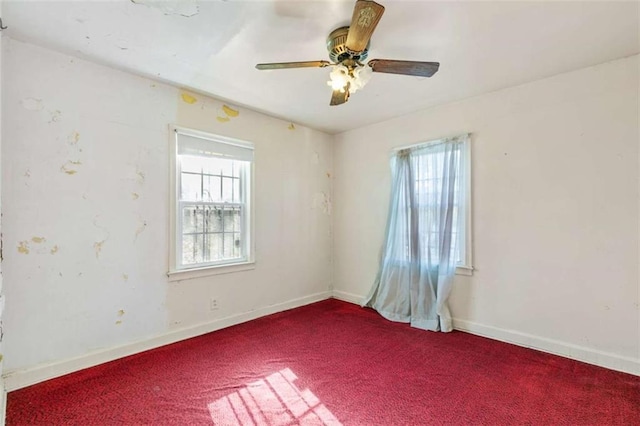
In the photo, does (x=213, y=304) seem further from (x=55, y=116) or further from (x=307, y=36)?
(x=307, y=36)

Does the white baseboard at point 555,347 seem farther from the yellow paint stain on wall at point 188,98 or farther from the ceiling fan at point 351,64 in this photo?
the yellow paint stain on wall at point 188,98

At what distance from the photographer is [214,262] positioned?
3230mm

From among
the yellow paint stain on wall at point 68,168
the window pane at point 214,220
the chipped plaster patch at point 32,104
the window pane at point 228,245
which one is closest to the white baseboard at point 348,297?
the window pane at point 228,245

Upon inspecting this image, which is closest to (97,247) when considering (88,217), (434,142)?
(88,217)

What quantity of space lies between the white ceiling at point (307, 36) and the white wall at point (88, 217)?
27cm

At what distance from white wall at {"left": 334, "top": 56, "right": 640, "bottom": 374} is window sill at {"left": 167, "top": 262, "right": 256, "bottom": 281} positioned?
230 cm

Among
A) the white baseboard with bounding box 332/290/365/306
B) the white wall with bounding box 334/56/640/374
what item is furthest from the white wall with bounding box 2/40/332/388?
the white wall with bounding box 334/56/640/374

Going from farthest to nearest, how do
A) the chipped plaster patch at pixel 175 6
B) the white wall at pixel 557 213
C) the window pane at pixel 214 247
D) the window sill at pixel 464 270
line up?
the window pane at pixel 214 247 < the window sill at pixel 464 270 < the white wall at pixel 557 213 < the chipped plaster patch at pixel 175 6

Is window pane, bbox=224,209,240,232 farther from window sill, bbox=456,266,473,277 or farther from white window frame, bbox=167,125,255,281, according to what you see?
window sill, bbox=456,266,473,277

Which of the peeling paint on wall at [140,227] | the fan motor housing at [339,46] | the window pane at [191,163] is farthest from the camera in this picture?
the window pane at [191,163]

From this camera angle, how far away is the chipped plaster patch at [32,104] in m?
2.15

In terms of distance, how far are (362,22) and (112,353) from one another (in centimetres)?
301

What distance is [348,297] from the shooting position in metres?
4.25

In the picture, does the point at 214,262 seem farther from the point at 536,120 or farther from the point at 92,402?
the point at 536,120
